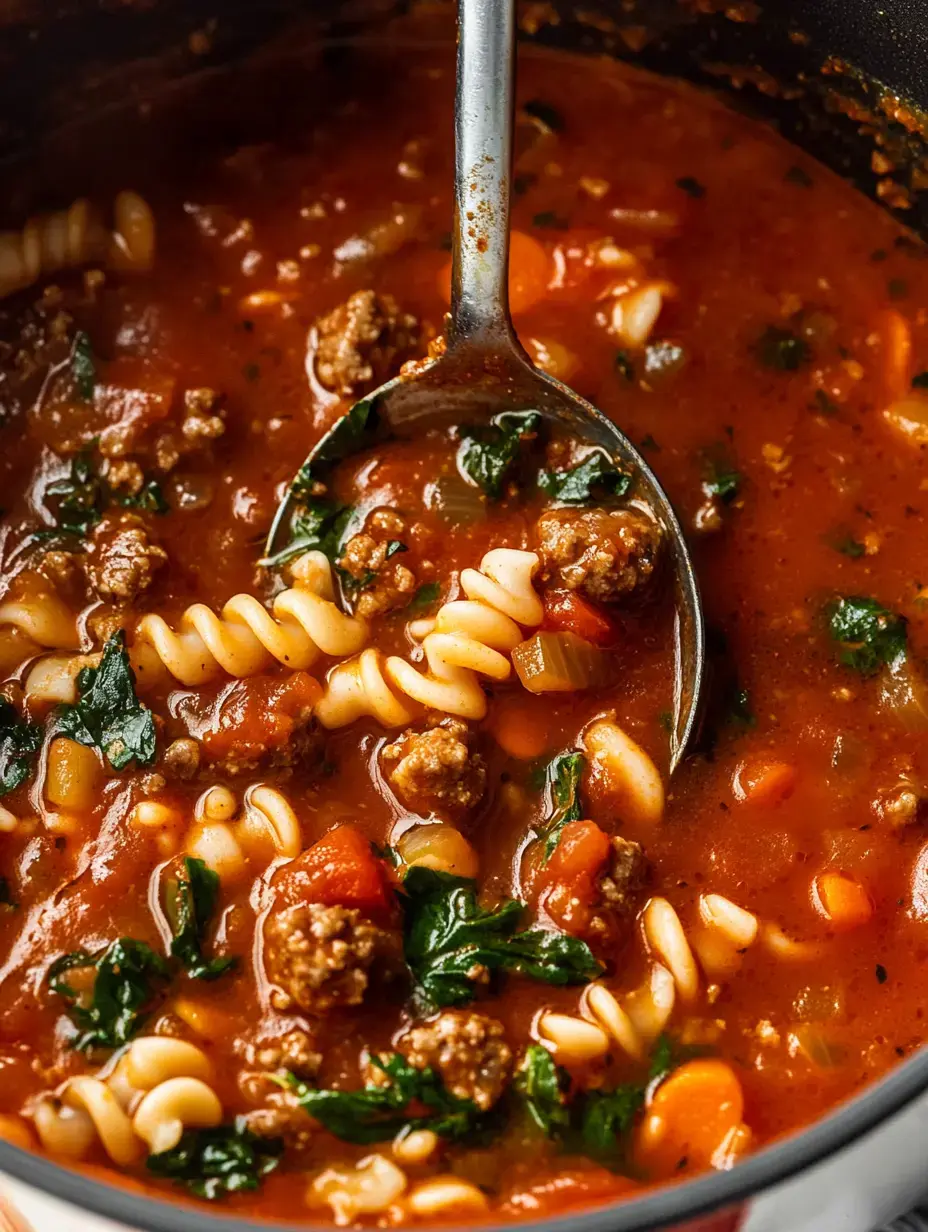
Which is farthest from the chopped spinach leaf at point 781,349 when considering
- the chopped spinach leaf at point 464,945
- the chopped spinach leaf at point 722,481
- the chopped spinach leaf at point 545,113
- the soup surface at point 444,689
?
the chopped spinach leaf at point 464,945

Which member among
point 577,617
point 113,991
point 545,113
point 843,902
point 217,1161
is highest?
point 545,113

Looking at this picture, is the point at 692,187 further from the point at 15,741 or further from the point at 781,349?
the point at 15,741

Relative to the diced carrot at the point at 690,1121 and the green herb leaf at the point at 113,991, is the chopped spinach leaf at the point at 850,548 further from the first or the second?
the green herb leaf at the point at 113,991

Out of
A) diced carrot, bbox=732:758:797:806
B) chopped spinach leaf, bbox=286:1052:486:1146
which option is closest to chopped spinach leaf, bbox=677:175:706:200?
diced carrot, bbox=732:758:797:806

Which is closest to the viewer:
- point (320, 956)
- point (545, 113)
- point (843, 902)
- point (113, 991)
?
point (320, 956)

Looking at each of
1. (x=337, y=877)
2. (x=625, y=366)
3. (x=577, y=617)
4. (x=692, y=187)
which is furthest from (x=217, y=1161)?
(x=692, y=187)

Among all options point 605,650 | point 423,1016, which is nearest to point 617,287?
point 605,650

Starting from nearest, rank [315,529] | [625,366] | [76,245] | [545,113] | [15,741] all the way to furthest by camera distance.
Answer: [15,741] < [315,529] < [625,366] < [76,245] < [545,113]
